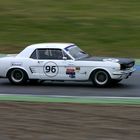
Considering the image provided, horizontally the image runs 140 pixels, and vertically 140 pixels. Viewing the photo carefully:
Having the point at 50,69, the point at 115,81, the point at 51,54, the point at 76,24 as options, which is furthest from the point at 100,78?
the point at 76,24

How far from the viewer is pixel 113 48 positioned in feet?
83.5

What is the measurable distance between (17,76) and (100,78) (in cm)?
261

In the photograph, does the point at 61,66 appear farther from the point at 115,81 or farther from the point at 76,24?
the point at 76,24

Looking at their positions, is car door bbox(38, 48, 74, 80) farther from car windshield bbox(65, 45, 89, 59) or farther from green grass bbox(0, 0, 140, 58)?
green grass bbox(0, 0, 140, 58)

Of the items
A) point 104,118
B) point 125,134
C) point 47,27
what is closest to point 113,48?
point 47,27

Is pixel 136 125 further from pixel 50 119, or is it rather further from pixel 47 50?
pixel 47 50

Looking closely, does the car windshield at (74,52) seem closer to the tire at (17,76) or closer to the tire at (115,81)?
the tire at (115,81)

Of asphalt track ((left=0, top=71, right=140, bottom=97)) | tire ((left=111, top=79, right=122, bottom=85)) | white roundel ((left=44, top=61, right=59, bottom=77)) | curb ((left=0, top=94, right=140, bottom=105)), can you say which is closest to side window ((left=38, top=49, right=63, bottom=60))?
white roundel ((left=44, top=61, right=59, bottom=77))

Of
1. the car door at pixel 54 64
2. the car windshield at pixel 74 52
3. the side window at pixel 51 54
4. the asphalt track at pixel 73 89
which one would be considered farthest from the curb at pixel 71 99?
the car windshield at pixel 74 52

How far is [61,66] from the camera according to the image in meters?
16.5

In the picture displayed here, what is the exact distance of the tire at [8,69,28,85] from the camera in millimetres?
17016

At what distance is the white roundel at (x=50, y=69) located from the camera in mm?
16500

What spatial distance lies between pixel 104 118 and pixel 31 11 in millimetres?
21985

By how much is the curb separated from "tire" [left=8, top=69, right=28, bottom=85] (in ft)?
6.66
